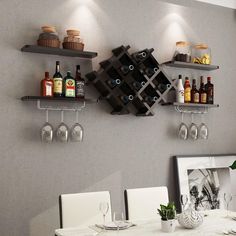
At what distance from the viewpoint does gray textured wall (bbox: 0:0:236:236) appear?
11.2 feet

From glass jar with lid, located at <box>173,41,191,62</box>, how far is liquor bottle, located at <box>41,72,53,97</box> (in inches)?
56.0

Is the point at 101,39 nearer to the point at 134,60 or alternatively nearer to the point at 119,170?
the point at 134,60

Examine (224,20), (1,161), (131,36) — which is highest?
(224,20)

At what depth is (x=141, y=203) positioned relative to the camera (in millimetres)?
3229

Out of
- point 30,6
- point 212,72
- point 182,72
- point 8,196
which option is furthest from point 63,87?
point 212,72

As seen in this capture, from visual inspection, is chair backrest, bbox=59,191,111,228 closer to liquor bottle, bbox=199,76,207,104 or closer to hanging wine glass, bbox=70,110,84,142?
hanging wine glass, bbox=70,110,84,142

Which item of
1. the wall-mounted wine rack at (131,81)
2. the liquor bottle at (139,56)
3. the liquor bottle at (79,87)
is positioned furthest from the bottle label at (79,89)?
the liquor bottle at (139,56)

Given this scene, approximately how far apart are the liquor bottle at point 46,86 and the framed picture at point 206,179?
159cm

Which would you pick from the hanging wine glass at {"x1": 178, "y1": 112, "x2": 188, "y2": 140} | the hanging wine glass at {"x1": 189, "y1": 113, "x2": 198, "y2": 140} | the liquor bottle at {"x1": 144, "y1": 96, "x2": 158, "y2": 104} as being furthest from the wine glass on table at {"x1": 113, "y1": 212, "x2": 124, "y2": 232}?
the hanging wine glass at {"x1": 189, "y1": 113, "x2": 198, "y2": 140}

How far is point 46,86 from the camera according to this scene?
3.41 metres

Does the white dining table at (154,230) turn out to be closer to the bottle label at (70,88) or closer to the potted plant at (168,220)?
the potted plant at (168,220)

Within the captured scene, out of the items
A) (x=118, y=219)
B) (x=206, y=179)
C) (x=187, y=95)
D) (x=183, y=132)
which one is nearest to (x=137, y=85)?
(x=187, y=95)

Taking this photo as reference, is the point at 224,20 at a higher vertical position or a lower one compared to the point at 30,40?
higher

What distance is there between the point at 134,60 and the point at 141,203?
1429mm
